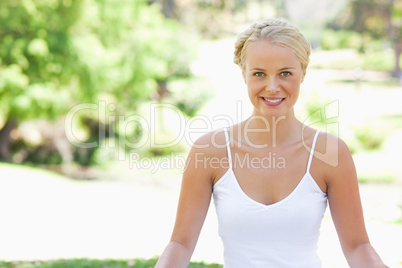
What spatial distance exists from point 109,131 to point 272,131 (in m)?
20.0

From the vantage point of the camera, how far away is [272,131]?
7.41 ft

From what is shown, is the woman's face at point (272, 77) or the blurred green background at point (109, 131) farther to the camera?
the blurred green background at point (109, 131)

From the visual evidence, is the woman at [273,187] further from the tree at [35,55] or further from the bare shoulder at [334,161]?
the tree at [35,55]

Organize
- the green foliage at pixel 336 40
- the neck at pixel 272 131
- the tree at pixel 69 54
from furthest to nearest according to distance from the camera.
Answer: the green foliage at pixel 336 40 < the tree at pixel 69 54 < the neck at pixel 272 131

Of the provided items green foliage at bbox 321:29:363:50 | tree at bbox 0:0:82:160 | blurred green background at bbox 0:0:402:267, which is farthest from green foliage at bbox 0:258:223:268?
green foliage at bbox 321:29:363:50

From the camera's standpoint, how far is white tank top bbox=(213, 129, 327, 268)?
2104 millimetres

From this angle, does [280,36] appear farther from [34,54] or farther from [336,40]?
[336,40]

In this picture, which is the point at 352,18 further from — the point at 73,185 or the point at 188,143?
the point at 73,185

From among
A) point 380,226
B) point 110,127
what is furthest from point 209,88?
point 380,226

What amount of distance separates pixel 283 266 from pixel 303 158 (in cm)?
42

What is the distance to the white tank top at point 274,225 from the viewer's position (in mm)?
2104

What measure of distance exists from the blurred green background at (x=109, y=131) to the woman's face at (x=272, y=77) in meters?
6.23

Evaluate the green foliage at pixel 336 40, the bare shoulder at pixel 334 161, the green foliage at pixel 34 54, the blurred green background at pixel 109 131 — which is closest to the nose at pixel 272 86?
the bare shoulder at pixel 334 161

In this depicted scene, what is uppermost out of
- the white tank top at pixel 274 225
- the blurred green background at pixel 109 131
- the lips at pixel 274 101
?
the blurred green background at pixel 109 131
